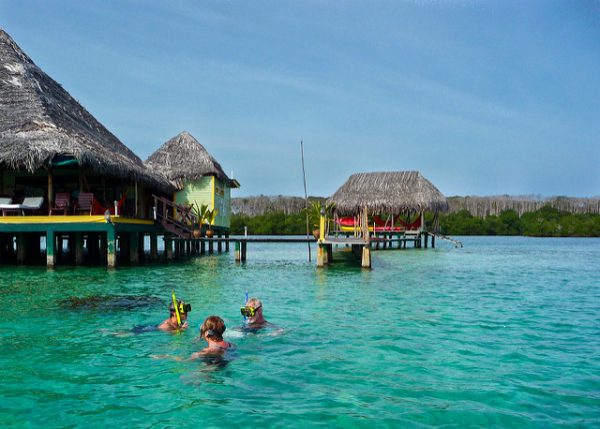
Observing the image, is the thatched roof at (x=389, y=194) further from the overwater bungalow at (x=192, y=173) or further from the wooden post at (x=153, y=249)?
the wooden post at (x=153, y=249)

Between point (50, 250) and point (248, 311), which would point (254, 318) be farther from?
point (50, 250)

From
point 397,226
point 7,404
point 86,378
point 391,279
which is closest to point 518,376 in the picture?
point 86,378

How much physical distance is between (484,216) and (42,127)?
6544cm

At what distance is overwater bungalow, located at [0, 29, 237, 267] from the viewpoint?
58.3 feet

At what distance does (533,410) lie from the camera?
17.6 ft

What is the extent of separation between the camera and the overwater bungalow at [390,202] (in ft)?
125

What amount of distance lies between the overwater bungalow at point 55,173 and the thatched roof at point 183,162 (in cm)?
322

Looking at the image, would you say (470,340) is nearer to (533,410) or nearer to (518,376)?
(518,376)

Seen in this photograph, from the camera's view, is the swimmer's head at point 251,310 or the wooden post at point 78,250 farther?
the wooden post at point 78,250

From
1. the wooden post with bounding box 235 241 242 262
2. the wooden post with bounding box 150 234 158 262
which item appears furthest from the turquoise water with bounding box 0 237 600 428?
the wooden post with bounding box 150 234 158 262

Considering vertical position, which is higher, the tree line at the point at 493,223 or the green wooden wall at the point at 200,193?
the green wooden wall at the point at 200,193

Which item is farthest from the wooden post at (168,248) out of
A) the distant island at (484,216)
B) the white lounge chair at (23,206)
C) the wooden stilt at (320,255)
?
the distant island at (484,216)

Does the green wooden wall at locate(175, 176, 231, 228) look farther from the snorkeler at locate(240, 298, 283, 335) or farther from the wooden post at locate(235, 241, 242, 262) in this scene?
the snorkeler at locate(240, 298, 283, 335)

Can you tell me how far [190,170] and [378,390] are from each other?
24.4 m
